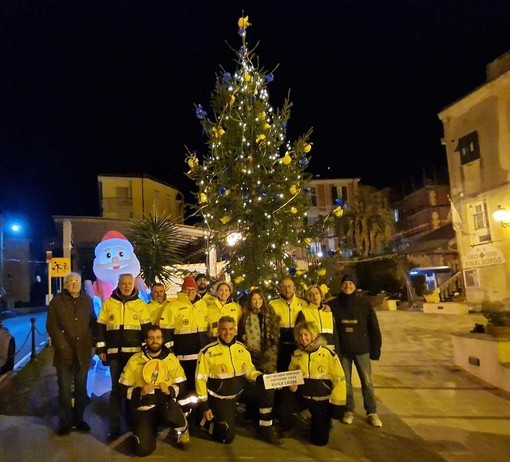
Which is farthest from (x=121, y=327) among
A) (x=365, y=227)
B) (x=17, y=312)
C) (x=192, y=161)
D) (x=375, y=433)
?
(x=17, y=312)

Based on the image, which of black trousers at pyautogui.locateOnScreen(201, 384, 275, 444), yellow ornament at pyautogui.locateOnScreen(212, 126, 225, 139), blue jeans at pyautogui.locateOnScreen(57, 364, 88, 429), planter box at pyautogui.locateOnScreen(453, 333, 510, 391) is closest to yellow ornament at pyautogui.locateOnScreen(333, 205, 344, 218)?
yellow ornament at pyautogui.locateOnScreen(212, 126, 225, 139)

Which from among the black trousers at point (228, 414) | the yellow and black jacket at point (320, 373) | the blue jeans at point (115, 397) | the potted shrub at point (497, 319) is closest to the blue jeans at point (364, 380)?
the yellow and black jacket at point (320, 373)

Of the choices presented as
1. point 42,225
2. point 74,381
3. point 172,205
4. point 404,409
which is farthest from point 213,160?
point 42,225

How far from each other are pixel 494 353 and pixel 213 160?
5448 mm

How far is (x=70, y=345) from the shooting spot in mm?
5727

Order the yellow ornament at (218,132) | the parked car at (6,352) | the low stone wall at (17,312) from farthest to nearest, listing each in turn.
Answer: the low stone wall at (17,312)
the parked car at (6,352)
the yellow ornament at (218,132)

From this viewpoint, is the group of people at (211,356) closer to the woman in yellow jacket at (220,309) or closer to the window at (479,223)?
the woman in yellow jacket at (220,309)

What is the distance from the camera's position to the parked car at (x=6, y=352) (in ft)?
32.9

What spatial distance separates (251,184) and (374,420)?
403 cm

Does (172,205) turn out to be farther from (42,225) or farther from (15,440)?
(15,440)

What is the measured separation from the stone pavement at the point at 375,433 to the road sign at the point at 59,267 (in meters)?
4.06

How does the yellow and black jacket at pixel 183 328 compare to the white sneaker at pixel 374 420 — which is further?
the yellow and black jacket at pixel 183 328

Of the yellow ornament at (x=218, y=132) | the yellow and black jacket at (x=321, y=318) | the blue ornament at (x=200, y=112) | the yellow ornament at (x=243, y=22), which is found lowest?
the yellow and black jacket at (x=321, y=318)

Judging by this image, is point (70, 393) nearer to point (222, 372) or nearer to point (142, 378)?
point (142, 378)
